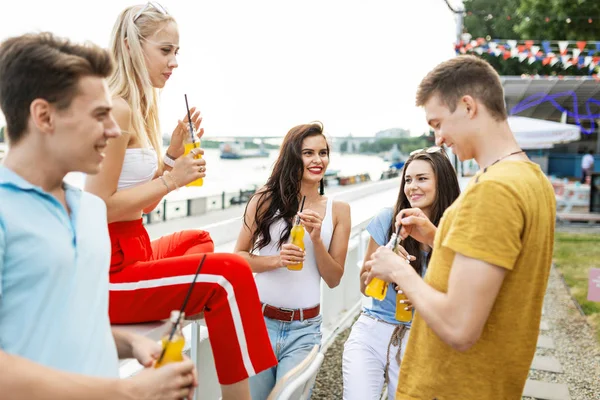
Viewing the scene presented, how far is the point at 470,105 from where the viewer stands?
1340 millimetres

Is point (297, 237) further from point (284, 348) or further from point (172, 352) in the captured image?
point (172, 352)

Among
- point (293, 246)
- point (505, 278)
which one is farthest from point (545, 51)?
point (505, 278)

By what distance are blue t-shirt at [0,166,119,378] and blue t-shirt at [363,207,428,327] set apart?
1551 mm

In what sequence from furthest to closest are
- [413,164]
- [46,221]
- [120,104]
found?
[413,164]
[120,104]
[46,221]

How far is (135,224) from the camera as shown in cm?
171

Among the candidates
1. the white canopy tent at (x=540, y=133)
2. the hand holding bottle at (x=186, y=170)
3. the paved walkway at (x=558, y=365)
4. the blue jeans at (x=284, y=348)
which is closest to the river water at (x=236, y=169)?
the hand holding bottle at (x=186, y=170)

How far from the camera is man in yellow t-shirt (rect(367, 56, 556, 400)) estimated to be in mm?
1206

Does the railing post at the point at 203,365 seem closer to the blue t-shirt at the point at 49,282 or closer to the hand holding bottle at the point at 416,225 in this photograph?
the hand holding bottle at the point at 416,225

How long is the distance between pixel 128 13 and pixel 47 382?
1.26 m

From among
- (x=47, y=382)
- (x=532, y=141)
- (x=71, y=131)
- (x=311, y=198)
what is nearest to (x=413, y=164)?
(x=311, y=198)

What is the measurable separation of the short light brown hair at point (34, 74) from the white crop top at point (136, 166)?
639 millimetres

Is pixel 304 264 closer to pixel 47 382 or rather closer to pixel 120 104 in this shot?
pixel 120 104

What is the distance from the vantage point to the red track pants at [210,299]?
160 centimetres

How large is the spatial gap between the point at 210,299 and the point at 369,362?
100 centimetres
